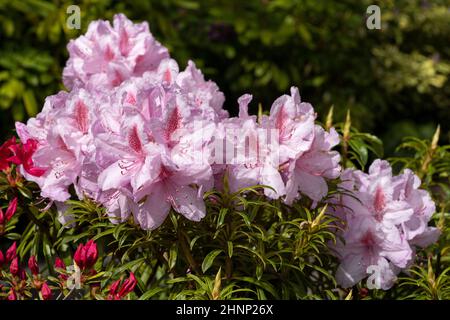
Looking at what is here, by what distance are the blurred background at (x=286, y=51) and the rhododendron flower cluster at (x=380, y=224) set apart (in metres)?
2.57

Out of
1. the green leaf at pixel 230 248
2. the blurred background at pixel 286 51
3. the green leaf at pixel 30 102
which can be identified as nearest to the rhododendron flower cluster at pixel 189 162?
the green leaf at pixel 230 248

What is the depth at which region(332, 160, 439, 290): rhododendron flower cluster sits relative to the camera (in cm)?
228

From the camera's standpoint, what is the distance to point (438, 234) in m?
2.36

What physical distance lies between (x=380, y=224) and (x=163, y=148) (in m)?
0.77

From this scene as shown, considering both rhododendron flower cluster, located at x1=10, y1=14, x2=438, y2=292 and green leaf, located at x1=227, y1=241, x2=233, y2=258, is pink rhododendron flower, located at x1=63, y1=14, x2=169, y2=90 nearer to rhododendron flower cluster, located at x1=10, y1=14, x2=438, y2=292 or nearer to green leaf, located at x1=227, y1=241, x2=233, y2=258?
rhododendron flower cluster, located at x1=10, y1=14, x2=438, y2=292

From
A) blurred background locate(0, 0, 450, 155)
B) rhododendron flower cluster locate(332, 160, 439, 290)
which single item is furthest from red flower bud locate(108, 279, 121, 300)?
blurred background locate(0, 0, 450, 155)

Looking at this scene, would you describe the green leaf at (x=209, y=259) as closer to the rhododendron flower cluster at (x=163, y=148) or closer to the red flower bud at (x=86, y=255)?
the rhododendron flower cluster at (x=163, y=148)

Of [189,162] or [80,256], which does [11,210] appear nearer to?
[80,256]

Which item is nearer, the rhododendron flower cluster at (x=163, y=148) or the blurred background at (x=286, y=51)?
the rhododendron flower cluster at (x=163, y=148)

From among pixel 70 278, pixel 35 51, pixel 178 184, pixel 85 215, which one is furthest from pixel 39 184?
pixel 35 51

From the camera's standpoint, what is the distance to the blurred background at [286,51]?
15.8ft

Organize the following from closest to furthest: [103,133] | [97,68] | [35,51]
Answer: [103,133] → [97,68] → [35,51]
